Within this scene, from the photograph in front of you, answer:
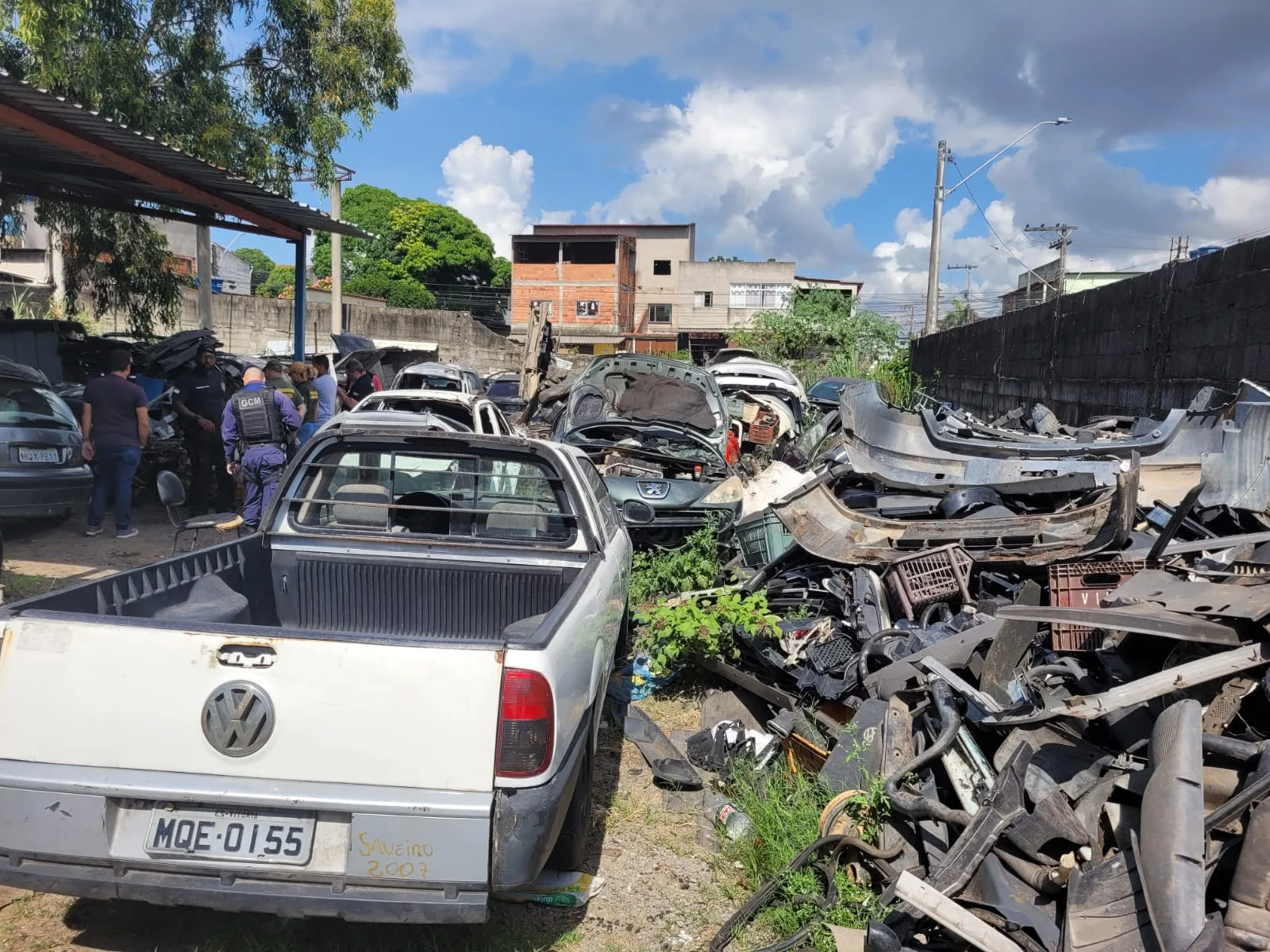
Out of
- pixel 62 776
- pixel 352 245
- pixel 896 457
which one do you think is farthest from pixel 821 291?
pixel 352 245

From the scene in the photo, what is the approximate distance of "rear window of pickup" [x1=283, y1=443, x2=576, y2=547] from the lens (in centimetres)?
416

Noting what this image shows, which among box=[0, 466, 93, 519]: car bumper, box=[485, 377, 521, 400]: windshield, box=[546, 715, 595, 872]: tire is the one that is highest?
box=[485, 377, 521, 400]: windshield

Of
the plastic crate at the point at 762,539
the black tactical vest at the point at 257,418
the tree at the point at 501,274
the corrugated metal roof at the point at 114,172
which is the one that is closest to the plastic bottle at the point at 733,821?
the plastic crate at the point at 762,539

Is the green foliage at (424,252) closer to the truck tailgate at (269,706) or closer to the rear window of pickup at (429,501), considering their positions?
the rear window of pickup at (429,501)

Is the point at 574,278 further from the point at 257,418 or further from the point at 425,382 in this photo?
the point at 257,418

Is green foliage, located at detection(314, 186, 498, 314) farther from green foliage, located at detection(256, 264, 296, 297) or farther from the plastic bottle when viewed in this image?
the plastic bottle

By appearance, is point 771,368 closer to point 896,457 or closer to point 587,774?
point 896,457

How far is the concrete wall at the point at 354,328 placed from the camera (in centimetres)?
2956

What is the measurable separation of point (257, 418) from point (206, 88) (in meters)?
9.51

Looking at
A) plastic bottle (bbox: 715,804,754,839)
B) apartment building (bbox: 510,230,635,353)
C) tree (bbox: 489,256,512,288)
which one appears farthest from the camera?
tree (bbox: 489,256,512,288)

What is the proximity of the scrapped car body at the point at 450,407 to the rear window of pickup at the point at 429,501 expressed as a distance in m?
4.60

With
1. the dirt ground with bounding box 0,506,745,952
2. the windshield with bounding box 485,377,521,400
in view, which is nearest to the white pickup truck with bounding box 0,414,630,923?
the dirt ground with bounding box 0,506,745,952

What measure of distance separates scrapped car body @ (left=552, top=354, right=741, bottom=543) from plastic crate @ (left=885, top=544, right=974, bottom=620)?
207 cm

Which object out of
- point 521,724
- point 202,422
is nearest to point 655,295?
point 202,422
